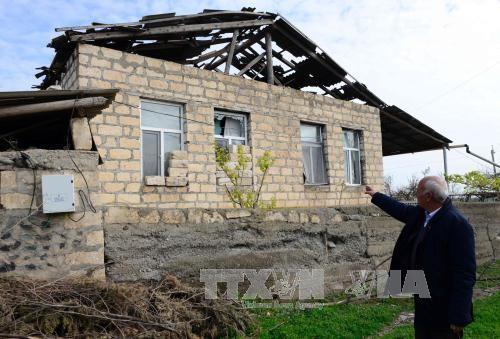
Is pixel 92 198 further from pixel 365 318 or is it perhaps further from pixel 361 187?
pixel 361 187

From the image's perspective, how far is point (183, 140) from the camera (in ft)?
27.4

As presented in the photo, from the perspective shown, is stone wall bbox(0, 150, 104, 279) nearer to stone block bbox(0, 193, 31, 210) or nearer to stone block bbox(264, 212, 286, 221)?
stone block bbox(0, 193, 31, 210)

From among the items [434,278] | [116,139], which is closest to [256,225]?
[434,278]

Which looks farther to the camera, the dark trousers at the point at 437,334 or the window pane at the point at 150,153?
the window pane at the point at 150,153

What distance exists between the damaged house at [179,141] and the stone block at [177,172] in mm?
19

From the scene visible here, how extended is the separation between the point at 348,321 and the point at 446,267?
7.27 feet

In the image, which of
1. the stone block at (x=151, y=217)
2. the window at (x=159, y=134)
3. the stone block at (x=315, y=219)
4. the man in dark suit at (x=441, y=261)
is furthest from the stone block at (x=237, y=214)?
the window at (x=159, y=134)

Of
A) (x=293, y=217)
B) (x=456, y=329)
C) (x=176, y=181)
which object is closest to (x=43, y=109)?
(x=293, y=217)

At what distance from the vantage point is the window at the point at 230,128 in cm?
909

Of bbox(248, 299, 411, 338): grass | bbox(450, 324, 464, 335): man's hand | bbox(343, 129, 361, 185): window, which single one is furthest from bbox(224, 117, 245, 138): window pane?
bbox(450, 324, 464, 335): man's hand

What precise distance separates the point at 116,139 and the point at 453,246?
5.83 meters

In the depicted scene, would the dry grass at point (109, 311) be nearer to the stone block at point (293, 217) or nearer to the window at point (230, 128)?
the stone block at point (293, 217)

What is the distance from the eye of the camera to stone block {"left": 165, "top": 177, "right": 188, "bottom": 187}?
791cm

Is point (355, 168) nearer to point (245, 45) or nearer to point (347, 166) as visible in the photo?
point (347, 166)
